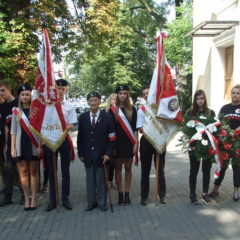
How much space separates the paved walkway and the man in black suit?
0.35m

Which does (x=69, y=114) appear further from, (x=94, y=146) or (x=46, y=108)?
(x=94, y=146)

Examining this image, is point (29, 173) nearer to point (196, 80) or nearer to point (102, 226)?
point (102, 226)

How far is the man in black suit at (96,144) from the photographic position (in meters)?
5.36

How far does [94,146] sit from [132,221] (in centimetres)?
126

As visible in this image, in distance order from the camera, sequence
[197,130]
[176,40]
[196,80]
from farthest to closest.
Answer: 1. [176,40]
2. [196,80]
3. [197,130]

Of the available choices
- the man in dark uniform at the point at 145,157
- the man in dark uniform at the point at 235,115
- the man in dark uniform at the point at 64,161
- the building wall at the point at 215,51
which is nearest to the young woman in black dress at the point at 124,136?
the man in dark uniform at the point at 145,157

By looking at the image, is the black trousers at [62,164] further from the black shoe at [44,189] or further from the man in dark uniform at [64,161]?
the black shoe at [44,189]

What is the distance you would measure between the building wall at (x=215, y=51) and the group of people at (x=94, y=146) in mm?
7023

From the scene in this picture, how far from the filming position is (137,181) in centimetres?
745

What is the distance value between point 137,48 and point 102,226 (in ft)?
93.6

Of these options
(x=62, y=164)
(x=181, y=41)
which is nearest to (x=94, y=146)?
(x=62, y=164)

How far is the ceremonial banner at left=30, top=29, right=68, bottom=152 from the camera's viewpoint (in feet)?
17.6

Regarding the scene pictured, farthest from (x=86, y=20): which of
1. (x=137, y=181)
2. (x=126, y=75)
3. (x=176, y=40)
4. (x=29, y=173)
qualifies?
(x=126, y=75)

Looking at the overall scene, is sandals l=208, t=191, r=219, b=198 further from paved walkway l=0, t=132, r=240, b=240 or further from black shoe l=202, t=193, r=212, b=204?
black shoe l=202, t=193, r=212, b=204
